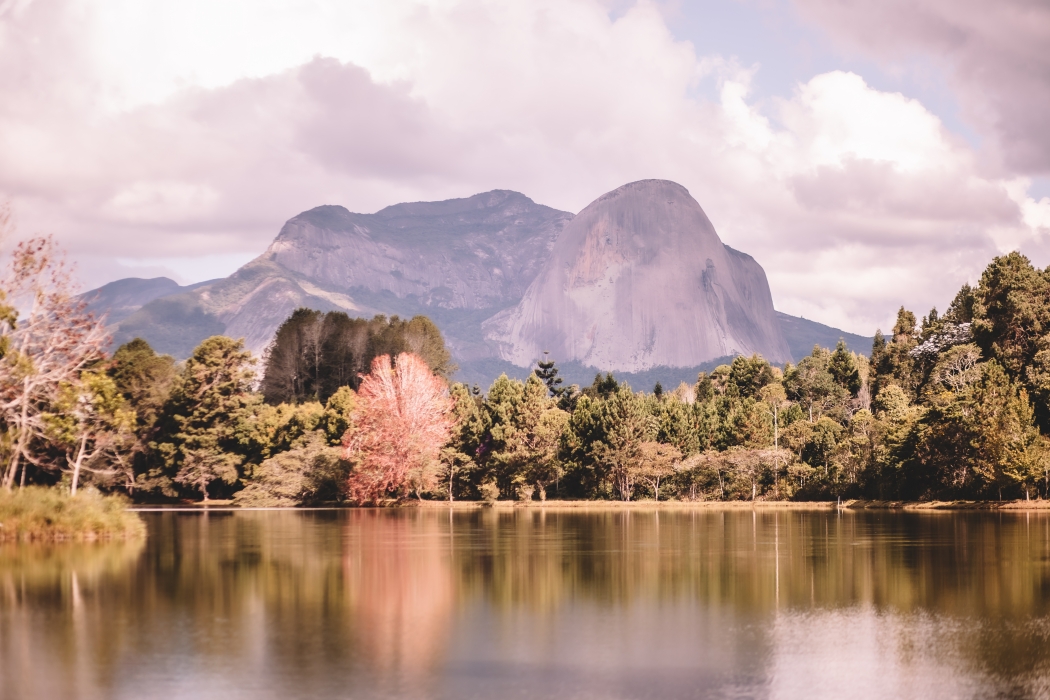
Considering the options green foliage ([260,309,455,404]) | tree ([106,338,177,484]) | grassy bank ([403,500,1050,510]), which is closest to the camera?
grassy bank ([403,500,1050,510])

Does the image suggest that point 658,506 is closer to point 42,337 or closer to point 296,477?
point 296,477

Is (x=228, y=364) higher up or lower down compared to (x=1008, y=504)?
higher up

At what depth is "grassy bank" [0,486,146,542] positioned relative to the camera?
165ft

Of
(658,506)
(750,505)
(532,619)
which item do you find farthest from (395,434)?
(532,619)

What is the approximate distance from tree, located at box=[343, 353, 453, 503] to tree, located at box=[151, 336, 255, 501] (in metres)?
12.7

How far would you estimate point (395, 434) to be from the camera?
10094 cm

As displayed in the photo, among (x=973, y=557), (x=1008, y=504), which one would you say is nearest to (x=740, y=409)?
(x=1008, y=504)

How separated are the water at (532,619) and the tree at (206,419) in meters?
51.4

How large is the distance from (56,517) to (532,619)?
31.9 metres

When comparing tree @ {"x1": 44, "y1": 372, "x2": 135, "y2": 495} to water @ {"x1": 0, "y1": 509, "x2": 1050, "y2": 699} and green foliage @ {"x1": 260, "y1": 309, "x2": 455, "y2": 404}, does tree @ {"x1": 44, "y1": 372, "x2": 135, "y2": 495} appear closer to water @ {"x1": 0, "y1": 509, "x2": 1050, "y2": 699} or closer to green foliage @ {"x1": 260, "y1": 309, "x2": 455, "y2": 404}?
water @ {"x1": 0, "y1": 509, "x2": 1050, "y2": 699}

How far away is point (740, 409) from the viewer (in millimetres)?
112125

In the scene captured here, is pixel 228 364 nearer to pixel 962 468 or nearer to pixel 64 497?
pixel 64 497

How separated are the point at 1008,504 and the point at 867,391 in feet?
205

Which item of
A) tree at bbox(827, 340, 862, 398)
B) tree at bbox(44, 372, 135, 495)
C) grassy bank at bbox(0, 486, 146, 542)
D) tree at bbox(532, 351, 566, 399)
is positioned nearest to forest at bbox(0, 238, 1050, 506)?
tree at bbox(44, 372, 135, 495)
